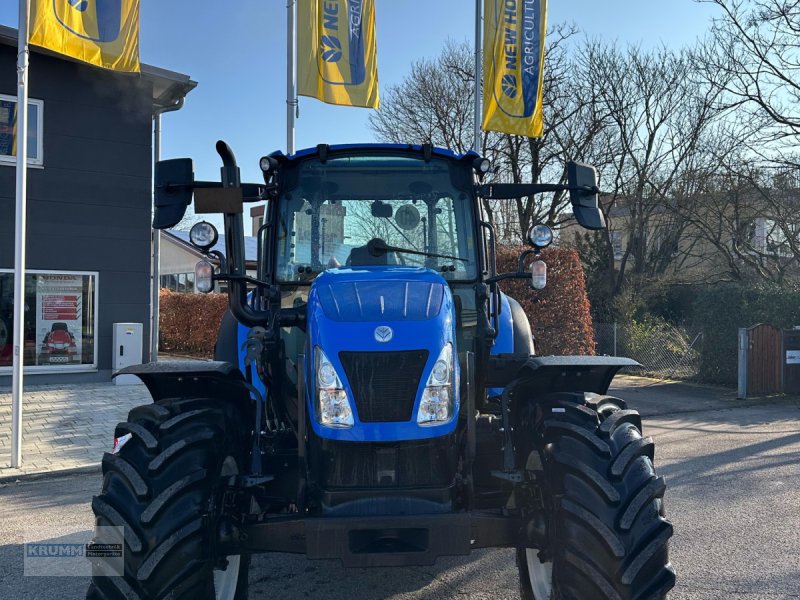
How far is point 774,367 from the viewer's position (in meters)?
12.9

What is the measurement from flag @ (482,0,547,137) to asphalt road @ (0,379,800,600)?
679 centimetres

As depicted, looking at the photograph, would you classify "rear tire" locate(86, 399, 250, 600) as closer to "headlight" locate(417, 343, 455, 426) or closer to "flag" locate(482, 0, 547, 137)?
"headlight" locate(417, 343, 455, 426)

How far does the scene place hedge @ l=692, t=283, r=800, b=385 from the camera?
13406 millimetres

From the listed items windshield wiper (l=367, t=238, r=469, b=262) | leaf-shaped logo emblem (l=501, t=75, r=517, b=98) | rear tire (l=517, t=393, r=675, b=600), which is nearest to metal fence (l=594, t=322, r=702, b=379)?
leaf-shaped logo emblem (l=501, t=75, r=517, b=98)

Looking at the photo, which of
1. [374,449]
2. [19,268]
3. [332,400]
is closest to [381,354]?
[332,400]

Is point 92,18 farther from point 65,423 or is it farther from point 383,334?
point 383,334

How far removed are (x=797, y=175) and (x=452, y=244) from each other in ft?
50.4

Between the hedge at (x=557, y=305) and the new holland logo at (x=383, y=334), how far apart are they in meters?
10.2

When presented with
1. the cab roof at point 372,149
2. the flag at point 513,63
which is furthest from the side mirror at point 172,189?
the flag at point 513,63

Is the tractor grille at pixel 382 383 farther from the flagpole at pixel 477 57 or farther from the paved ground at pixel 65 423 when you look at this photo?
the flagpole at pixel 477 57

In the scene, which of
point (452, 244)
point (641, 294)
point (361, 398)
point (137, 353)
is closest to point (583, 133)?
point (641, 294)

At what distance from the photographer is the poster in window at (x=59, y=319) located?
12875mm

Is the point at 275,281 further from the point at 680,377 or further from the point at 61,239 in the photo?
the point at 680,377

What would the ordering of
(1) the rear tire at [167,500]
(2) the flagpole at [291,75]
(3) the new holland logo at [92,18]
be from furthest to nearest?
(2) the flagpole at [291,75], (3) the new holland logo at [92,18], (1) the rear tire at [167,500]
